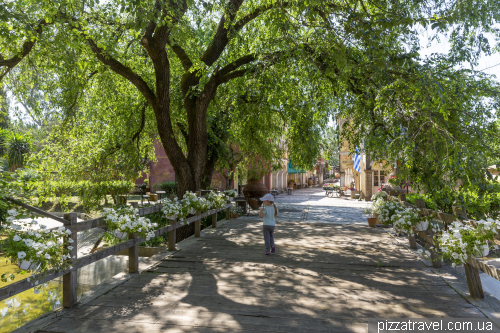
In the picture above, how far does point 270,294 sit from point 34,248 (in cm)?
305

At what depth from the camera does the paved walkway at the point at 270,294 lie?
13.0 ft

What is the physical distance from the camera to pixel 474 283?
466 cm

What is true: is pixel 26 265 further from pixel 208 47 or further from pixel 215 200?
pixel 208 47

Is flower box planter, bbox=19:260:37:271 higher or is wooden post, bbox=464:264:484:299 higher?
flower box planter, bbox=19:260:37:271

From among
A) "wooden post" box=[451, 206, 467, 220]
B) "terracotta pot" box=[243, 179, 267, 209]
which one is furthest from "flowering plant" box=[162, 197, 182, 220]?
"terracotta pot" box=[243, 179, 267, 209]

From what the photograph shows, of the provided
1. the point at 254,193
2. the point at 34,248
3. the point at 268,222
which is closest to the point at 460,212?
the point at 268,222

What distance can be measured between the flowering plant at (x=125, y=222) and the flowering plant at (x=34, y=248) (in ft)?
4.23

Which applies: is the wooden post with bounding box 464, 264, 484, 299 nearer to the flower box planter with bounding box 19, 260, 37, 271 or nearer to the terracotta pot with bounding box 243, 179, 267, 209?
the flower box planter with bounding box 19, 260, 37, 271

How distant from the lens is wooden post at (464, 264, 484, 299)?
465 centimetres


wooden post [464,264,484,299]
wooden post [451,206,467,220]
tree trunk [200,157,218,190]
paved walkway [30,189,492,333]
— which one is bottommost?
paved walkway [30,189,492,333]

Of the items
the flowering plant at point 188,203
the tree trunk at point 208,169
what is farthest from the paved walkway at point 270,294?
the tree trunk at point 208,169

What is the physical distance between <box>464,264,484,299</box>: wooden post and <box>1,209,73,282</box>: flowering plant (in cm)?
524

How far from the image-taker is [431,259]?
21.0ft

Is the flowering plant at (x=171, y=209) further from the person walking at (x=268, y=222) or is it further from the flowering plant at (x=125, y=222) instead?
the person walking at (x=268, y=222)
